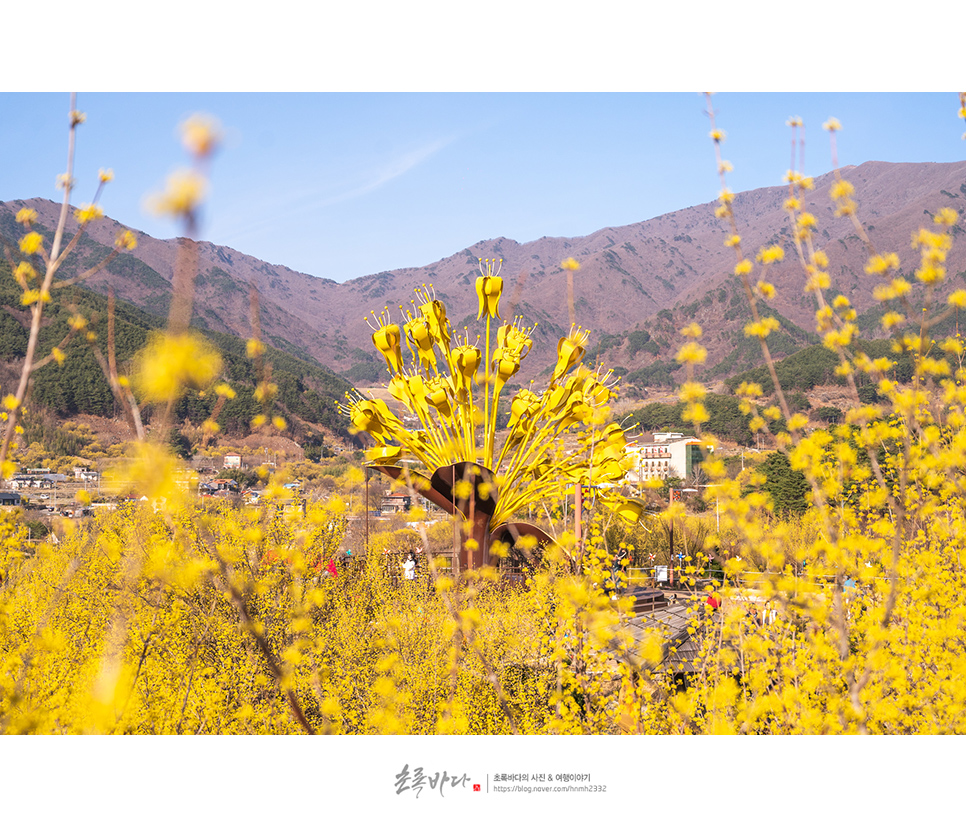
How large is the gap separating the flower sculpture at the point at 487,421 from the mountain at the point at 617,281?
33cm

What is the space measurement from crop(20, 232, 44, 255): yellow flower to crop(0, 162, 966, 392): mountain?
11 cm

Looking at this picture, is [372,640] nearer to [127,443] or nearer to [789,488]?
A: [127,443]

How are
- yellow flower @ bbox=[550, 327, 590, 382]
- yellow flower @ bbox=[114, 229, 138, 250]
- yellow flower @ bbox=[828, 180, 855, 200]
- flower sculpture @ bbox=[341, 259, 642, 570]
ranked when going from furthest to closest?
yellow flower @ bbox=[550, 327, 590, 382] → flower sculpture @ bbox=[341, 259, 642, 570] → yellow flower @ bbox=[828, 180, 855, 200] → yellow flower @ bbox=[114, 229, 138, 250]

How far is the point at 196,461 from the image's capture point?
84.0 inches

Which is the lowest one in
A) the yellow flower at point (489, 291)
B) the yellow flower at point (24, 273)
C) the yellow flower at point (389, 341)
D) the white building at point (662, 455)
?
the white building at point (662, 455)

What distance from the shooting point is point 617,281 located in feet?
209

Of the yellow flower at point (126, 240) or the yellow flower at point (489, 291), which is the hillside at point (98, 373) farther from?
the yellow flower at point (489, 291)

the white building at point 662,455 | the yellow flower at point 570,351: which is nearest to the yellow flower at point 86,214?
the white building at point 662,455

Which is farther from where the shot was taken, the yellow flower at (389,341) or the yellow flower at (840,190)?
the yellow flower at (389,341)

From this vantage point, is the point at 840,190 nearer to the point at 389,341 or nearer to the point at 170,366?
the point at 170,366

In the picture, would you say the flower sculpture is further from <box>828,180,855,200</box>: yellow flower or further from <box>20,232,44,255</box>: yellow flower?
<box>20,232,44,255</box>: yellow flower

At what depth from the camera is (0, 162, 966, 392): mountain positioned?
2.46 metres

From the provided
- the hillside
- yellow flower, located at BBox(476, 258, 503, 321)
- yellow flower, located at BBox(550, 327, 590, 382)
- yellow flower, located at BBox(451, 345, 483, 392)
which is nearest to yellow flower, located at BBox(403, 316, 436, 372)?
yellow flower, located at BBox(451, 345, 483, 392)

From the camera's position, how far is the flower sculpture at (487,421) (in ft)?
18.4
